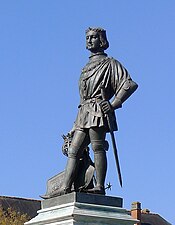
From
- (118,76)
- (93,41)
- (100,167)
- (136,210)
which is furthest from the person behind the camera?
(136,210)

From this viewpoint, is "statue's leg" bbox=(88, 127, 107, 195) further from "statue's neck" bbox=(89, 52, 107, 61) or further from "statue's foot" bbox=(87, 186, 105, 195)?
"statue's neck" bbox=(89, 52, 107, 61)

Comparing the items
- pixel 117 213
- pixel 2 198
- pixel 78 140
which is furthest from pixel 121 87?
pixel 2 198

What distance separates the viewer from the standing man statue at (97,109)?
34.7 feet

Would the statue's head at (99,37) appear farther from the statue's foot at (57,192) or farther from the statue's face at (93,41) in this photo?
the statue's foot at (57,192)

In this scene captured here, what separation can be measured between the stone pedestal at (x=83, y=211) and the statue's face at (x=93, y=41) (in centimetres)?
240

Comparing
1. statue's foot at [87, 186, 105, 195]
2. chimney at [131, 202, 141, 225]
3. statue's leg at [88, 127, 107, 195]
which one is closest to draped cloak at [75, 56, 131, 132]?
statue's leg at [88, 127, 107, 195]

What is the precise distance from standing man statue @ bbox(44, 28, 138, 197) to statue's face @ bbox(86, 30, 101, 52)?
0.02 meters

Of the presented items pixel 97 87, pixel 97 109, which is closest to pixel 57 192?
pixel 97 109

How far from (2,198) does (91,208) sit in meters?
34.2

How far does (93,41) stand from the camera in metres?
11.1

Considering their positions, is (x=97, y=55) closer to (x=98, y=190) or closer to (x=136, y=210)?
(x=98, y=190)

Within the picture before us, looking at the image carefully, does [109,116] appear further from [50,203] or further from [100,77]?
[50,203]

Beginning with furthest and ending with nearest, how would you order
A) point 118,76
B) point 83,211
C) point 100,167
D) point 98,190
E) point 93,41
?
point 93,41 < point 118,76 < point 100,167 < point 98,190 < point 83,211

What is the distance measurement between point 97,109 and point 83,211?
1636mm
